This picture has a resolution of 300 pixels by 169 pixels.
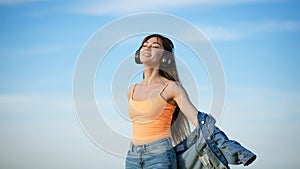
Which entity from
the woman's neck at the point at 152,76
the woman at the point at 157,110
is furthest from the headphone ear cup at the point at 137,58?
the woman's neck at the point at 152,76

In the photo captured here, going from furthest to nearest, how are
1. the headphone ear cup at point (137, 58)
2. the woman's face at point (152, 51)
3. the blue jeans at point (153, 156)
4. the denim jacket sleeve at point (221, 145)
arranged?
1. the headphone ear cup at point (137, 58)
2. the woman's face at point (152, 51)
3. the blue jeans at point (153, 156)
4. the denim jacket sleeve at point (221, 145)

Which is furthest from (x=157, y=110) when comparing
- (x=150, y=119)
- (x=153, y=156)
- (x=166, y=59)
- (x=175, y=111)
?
(x=166, y=59)

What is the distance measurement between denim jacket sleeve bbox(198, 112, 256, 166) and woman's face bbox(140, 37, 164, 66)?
70 cm

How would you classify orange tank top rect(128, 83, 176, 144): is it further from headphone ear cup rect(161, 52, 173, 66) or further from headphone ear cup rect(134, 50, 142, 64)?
headphone ear cup rect(134, 50, 142, 64)

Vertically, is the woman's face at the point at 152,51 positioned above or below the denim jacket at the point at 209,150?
above

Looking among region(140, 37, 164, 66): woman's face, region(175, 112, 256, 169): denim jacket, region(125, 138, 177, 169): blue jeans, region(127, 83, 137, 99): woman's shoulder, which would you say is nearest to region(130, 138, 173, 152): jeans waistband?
region(125, 138, 177, 169): blue jeans

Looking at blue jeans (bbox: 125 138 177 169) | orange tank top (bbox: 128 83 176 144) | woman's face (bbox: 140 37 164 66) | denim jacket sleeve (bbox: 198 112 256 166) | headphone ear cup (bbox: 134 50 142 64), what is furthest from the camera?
headphone ear cup (bbox: 134 50 142 64)

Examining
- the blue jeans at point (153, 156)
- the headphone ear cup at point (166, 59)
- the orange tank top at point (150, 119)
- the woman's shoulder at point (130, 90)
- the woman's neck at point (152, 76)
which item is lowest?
the blue jeans at point (153, 156)

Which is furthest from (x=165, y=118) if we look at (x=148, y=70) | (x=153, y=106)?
(x=148, y=70)

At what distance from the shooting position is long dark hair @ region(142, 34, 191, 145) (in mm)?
5562

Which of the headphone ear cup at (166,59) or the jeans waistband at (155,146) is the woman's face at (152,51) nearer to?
the headphone ear cup at (166,59)

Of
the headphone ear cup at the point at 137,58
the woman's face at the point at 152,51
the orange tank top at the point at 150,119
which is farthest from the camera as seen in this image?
the headphone ear cup at the point at 137,58

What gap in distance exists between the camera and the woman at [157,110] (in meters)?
5.22

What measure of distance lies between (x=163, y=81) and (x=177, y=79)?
0.18m
